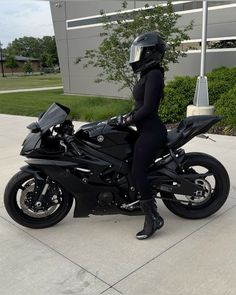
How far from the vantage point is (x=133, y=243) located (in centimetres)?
343

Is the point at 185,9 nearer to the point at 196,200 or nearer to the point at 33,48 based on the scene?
the point at 196,200

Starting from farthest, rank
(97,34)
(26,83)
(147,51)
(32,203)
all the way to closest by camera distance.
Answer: (26,83) → (97,34) → (32,203) → (147,51)

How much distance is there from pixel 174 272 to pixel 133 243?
0.59 metres

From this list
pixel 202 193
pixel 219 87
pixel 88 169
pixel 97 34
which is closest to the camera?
pixel 88 169

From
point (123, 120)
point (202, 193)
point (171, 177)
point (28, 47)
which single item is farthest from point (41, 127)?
point (28, 47)

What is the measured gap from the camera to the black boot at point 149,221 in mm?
3482

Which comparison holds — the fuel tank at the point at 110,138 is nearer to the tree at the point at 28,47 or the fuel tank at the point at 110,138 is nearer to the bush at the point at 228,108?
the bush at the point at 228,108

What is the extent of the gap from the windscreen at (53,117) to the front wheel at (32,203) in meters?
0.51

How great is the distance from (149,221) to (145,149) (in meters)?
0.67

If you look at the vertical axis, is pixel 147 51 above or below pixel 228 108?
above

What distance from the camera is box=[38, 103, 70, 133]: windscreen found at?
3.45 metres

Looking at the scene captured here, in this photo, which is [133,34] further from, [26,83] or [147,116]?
[26,83]

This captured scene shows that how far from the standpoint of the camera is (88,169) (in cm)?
356

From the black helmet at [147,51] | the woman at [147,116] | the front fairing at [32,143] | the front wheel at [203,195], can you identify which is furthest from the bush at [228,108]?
the front fairing at [32,143]
